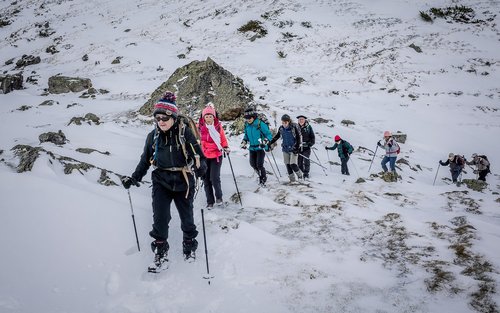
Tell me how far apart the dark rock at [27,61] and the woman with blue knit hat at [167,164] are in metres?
39.0

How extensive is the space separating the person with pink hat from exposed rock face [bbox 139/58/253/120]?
9117mm

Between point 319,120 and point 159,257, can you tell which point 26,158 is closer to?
point 159,257

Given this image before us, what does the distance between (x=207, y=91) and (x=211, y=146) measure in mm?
10900

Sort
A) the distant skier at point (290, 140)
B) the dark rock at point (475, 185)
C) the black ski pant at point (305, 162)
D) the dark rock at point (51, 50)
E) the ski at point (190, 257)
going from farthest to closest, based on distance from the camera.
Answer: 1. the dark rock at point (51, 50)
2. the dark rock at point (475, 185)
3. the black ski pant at point (305, 162)
4. the distant skier at point (290, 140)
5. the ski at point (190, 257)

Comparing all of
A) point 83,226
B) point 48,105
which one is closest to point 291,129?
point 83,226

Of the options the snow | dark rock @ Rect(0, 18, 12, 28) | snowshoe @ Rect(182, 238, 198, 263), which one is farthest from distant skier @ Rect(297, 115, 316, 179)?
dark rock @ Rect(0, 18, 12, 28)

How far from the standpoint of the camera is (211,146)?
21.8ft

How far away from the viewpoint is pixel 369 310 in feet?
11.1

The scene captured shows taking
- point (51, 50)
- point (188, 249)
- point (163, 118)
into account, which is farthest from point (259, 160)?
point (51, 50)

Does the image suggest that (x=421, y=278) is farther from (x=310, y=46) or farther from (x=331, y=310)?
(x=310, y=46)

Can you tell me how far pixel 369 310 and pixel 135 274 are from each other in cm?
297

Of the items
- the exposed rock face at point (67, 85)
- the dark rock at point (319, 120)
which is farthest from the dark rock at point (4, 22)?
the dark rock at point (319, 120)

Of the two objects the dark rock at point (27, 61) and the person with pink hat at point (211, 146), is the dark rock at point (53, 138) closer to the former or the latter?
the person with pink hat at point (211, 146)

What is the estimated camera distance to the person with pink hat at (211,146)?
6613 millimetres
